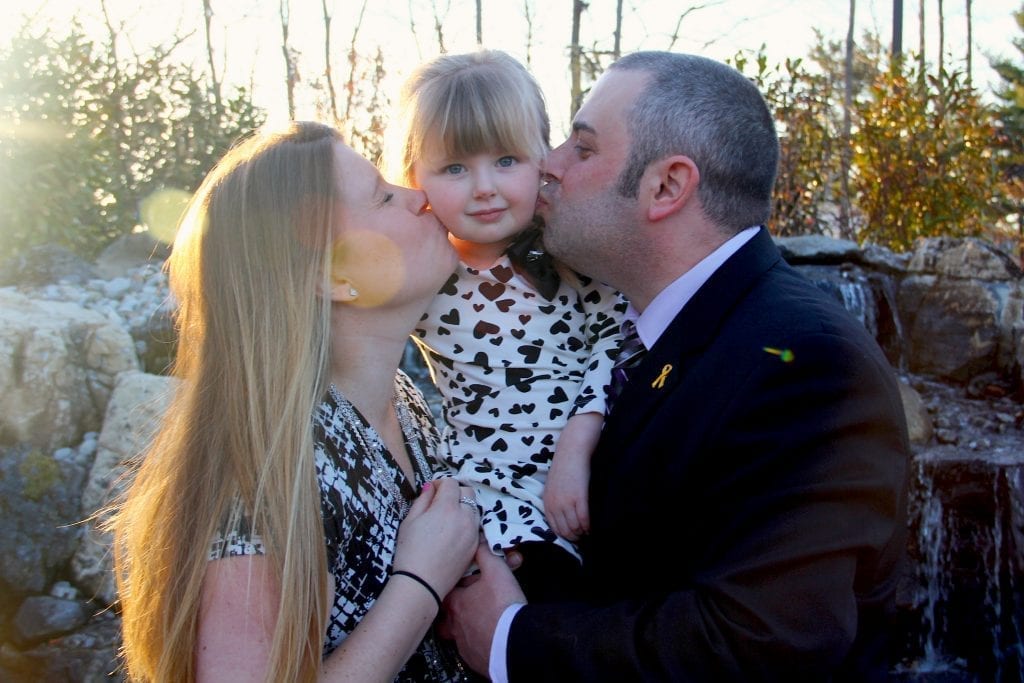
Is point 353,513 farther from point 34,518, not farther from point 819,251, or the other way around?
point 819,251

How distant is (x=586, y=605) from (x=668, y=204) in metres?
1.09

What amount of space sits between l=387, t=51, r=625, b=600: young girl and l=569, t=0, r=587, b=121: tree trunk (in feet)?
29.2

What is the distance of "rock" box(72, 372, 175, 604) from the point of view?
5.98 metres

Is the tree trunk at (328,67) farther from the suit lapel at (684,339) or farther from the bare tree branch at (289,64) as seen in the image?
the suit lapel at (684,339)

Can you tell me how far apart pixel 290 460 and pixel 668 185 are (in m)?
1.26

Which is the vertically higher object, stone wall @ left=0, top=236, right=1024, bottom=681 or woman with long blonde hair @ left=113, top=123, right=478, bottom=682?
woman with long blonde hair @ left=113, top=123, right=478, bottom=682

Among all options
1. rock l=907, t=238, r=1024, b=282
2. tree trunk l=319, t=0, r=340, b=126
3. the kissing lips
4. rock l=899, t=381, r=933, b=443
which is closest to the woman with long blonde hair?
the kissing lips

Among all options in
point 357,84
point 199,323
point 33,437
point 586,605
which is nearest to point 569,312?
point 586,605

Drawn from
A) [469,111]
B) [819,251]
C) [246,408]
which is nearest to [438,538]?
[246,408]

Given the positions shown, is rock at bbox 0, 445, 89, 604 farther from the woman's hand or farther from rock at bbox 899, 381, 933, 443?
rock at bbox 899, 381, 933, 443

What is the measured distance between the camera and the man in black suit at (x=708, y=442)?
202cm

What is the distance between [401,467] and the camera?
260 cm

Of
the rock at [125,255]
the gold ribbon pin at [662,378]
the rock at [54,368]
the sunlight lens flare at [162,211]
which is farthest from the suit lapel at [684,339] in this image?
the sunlight lens flare at [162,211]

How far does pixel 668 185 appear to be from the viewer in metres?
2.59
